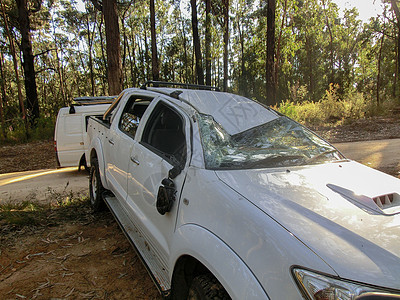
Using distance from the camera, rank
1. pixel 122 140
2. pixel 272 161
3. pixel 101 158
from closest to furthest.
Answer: pixel 272 161 < pixel 122 140 < pixel 101 158

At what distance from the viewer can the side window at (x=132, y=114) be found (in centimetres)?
328

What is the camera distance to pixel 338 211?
1.63 metres

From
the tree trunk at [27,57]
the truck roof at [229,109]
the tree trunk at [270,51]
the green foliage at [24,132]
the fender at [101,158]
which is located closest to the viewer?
the truck roof at [229,109]

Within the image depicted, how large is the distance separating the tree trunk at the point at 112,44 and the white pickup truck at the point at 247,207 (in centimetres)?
778

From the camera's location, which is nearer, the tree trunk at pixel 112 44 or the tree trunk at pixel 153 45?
the tree trunk at pixel 112 44

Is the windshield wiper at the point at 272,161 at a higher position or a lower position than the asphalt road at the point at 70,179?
higher

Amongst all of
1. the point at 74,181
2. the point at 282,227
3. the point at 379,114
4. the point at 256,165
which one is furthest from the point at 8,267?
the point at 379,114

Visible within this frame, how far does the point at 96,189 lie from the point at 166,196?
8.94 ft

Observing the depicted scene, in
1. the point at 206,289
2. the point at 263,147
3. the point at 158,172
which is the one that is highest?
the point at 263,147

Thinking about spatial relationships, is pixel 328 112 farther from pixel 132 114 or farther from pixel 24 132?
pixel 24 132

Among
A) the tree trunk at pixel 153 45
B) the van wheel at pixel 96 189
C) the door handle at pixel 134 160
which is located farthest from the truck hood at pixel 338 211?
the tree trunk at pixel 153 45

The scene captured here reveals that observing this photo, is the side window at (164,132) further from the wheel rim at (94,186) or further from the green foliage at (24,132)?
the green foliage at (24,132)

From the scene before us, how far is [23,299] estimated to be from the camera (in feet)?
8.46

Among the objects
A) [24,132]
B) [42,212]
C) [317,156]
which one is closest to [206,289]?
[317,156]
